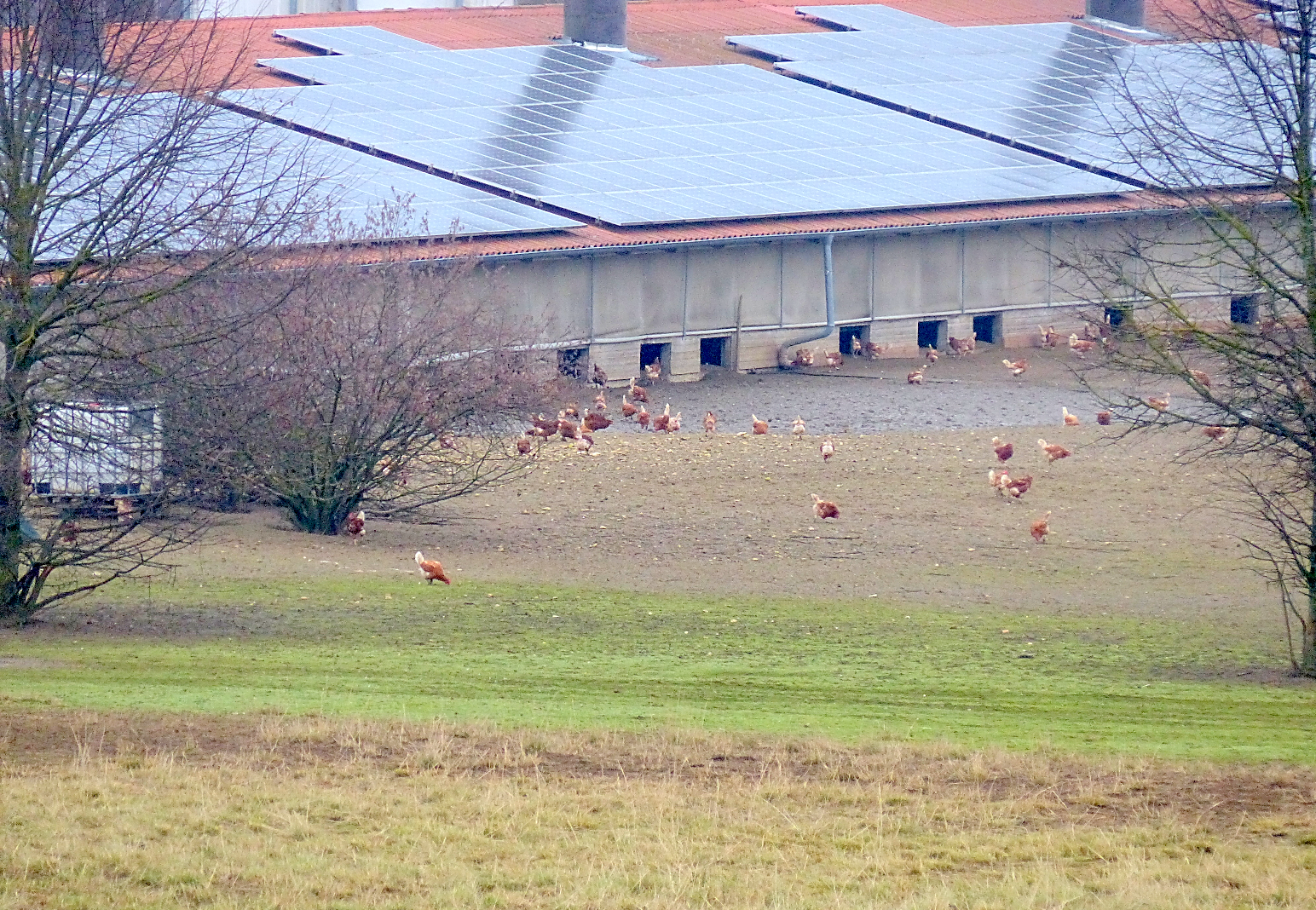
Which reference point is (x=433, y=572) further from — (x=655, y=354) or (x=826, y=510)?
(x=655, y=354)

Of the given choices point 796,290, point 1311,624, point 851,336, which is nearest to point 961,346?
point 851,336

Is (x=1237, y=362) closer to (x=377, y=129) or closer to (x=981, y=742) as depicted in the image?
(x=981, y=742)

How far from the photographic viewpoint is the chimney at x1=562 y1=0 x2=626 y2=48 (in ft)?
160

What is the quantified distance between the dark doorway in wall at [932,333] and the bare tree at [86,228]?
1111 inches

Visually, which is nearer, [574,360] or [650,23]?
[574,360]

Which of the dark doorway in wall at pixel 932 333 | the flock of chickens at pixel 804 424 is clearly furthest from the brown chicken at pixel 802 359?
the dark doorway in wall at pixel 932 333

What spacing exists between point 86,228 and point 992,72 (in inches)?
1591

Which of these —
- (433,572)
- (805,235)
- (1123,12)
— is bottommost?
(433,572)

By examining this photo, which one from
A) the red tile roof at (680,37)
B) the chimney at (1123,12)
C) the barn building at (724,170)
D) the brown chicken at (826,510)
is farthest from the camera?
the chimney at (1123,12)

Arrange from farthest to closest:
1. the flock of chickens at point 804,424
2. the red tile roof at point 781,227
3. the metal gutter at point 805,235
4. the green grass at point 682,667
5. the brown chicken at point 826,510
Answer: the metal gutter at point 805,235, the red tile roof at point 781,227, the brown chicken at point 826,510, the flock of chickens at point 804,424, the green grass at point 682,667

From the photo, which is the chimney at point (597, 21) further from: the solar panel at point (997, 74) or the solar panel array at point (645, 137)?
the solar panel at point (997, 74)

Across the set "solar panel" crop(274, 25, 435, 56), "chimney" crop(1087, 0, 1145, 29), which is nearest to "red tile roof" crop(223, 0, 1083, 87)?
"solar panel" crop(274, 25, 435, 56)

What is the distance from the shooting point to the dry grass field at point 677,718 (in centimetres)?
798

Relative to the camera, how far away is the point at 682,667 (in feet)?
46.2
